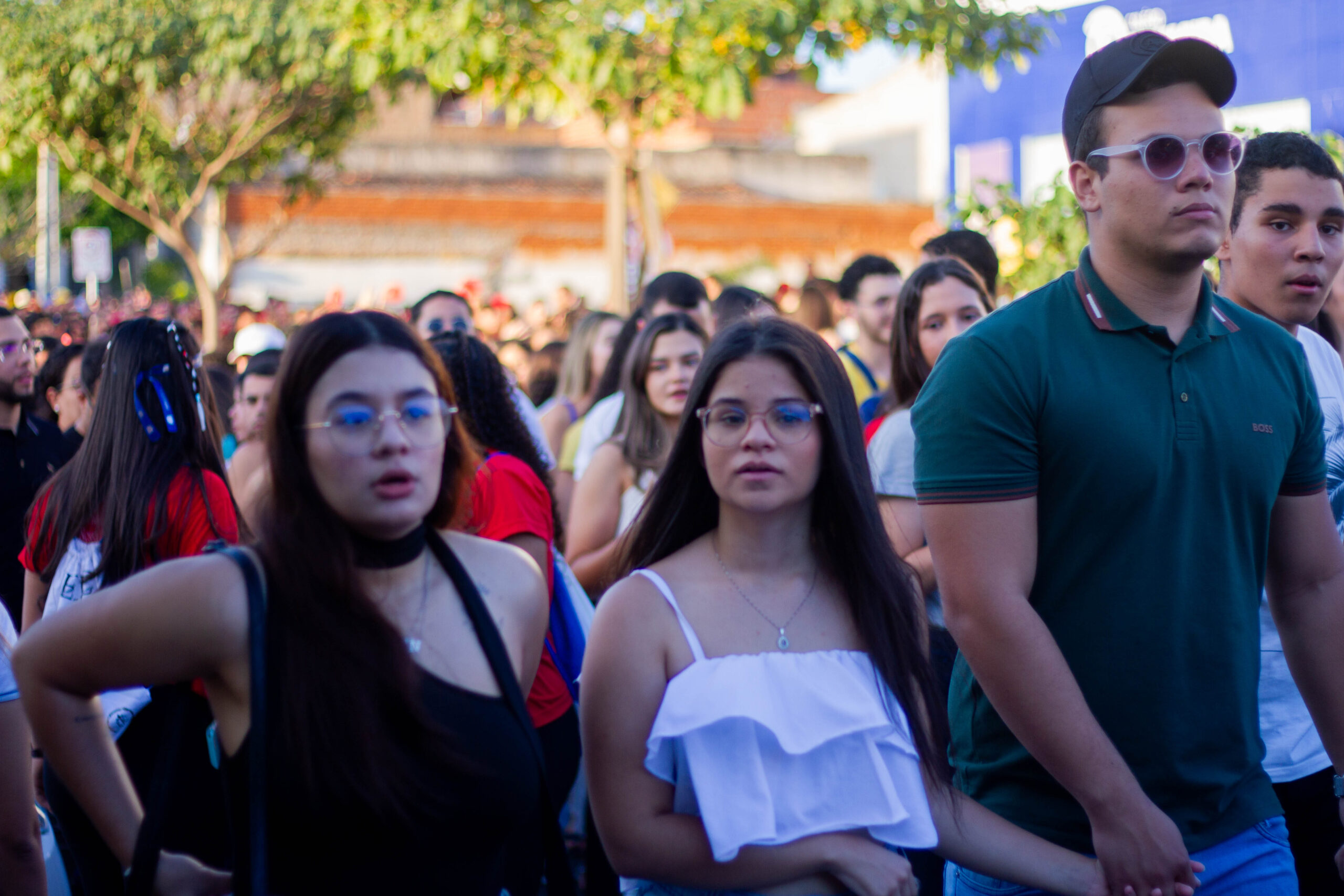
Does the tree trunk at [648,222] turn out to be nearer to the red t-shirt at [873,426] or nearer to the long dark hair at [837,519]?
the red t-shirt at [873,426]

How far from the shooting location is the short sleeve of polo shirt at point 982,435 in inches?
92.1

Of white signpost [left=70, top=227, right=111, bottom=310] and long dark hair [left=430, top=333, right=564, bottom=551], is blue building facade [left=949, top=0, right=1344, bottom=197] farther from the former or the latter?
long dark hair [left=430, top=333, right=564, bottom=551]

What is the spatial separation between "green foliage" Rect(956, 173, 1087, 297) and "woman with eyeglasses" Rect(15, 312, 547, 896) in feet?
20.2

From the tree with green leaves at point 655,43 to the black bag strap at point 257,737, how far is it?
8276mm

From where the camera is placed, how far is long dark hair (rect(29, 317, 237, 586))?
352 centimetres

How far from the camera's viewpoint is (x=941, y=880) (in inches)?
156

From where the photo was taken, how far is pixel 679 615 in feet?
7.84

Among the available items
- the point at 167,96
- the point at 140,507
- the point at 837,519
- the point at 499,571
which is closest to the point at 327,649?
the point at 499,571

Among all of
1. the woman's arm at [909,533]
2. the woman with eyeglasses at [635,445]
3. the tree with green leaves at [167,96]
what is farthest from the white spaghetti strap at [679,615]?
the tree with green leaves at [167,96]

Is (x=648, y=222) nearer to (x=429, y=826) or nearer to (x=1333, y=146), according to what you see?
(x=1333, y=146)

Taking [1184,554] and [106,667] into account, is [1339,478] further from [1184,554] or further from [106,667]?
[106,667]

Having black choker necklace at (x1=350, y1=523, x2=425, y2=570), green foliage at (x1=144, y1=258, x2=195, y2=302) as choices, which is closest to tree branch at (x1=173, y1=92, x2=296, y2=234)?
green foliage at (x1=144, y1=258, x2=195, y2=302)

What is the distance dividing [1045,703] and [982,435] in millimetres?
485

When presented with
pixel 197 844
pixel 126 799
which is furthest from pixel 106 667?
pixel 197 844
